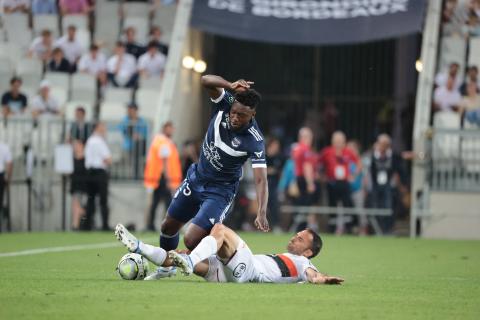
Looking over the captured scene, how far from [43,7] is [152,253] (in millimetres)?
18844

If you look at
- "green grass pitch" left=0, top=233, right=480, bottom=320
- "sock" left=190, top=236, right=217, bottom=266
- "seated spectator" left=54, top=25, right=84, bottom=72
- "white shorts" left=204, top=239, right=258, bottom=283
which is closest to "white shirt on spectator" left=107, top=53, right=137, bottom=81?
"seated spectator" left=54, top=25, right=84, bottom=72

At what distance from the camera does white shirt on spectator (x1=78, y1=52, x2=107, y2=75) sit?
1134 inches

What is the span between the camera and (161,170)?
85.9ft

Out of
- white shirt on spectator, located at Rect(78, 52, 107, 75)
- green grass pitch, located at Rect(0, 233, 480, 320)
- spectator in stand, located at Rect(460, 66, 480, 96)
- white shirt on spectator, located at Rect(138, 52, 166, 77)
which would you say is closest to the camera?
green grass pitch, located at Rect(0, 233, 480, 320)

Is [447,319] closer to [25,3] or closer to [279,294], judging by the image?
[279,294]

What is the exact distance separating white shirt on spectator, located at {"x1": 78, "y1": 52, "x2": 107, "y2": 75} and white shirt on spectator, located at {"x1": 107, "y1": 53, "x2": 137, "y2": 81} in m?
0.21

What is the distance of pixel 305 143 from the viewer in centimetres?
2672

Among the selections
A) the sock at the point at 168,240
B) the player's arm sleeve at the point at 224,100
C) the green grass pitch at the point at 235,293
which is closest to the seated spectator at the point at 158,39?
the green grass pitch at the point at 235,293

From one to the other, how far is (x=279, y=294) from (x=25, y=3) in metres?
20.5

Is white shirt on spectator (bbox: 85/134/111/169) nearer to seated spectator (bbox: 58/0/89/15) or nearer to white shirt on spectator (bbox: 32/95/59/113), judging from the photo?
white shirt on spectator (bbox: 32/95/59/113)

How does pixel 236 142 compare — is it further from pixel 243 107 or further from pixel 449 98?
pixel 449 98

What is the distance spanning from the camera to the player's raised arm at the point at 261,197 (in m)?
12.8

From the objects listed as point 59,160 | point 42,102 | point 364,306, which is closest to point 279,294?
point 364,306

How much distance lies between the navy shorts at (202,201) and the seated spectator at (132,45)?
15.1 metres
